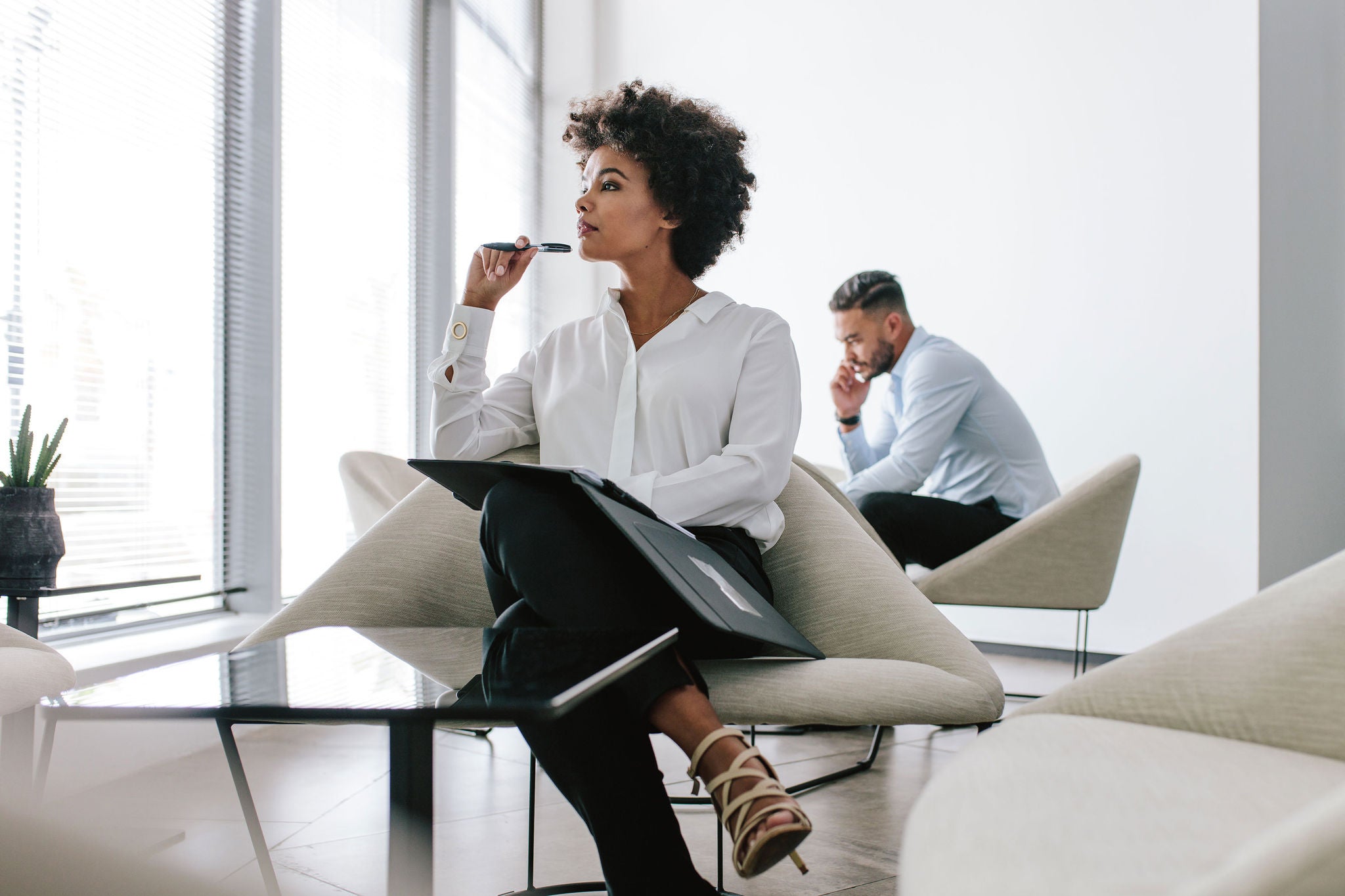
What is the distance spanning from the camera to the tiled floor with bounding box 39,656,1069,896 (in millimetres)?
1632

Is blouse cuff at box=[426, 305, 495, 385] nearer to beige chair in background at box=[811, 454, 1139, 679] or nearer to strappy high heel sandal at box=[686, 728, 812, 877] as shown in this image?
strappy high heel sandal at box=[686, 728, 812, 877]

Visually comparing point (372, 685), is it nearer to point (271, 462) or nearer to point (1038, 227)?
point (271, 462)

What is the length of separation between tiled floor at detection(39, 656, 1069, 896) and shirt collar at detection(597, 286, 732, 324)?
92 cm

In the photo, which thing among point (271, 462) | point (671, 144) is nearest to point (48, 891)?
point (671, 144)

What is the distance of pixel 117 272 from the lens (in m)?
2.48

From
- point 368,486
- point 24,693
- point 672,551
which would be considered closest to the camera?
point 672,551

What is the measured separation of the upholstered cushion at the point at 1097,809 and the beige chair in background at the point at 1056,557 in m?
1.63

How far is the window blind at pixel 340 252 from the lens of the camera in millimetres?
3174

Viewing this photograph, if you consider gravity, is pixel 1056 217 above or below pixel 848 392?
above

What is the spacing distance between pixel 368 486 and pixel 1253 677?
198 cm

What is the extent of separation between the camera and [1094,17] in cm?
391

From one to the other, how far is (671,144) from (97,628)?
5.80ft

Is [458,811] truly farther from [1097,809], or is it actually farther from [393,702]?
[1097,809]

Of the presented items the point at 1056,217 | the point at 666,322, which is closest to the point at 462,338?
the point at 666,322
